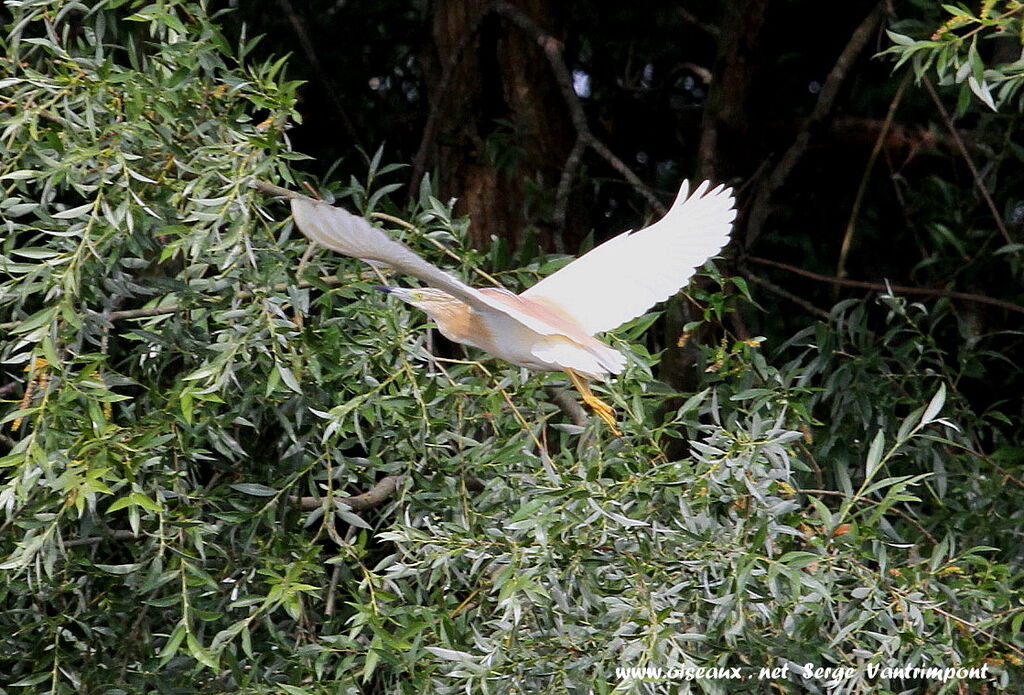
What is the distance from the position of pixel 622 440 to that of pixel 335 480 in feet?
1.77

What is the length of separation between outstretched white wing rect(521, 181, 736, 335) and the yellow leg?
0.09 m

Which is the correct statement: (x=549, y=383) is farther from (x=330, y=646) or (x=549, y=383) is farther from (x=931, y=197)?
(x=931, y=197)

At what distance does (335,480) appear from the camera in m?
2.30

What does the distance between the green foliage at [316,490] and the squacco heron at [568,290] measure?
0.40 feet

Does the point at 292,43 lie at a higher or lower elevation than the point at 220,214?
lower

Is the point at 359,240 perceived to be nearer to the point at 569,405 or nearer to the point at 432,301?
the point at 432,301

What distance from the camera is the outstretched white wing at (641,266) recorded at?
2.17 meters

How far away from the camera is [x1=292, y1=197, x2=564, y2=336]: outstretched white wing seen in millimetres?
1579

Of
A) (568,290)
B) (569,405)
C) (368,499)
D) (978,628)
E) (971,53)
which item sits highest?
(971,53)

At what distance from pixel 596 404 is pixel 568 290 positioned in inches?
8.7

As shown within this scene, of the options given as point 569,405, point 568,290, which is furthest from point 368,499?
point 568,290

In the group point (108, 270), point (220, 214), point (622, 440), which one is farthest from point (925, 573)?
point (108, 270)

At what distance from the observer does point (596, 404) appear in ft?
6.98

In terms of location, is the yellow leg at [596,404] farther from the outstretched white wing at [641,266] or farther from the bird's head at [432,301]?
the bird's head at [432,301]
